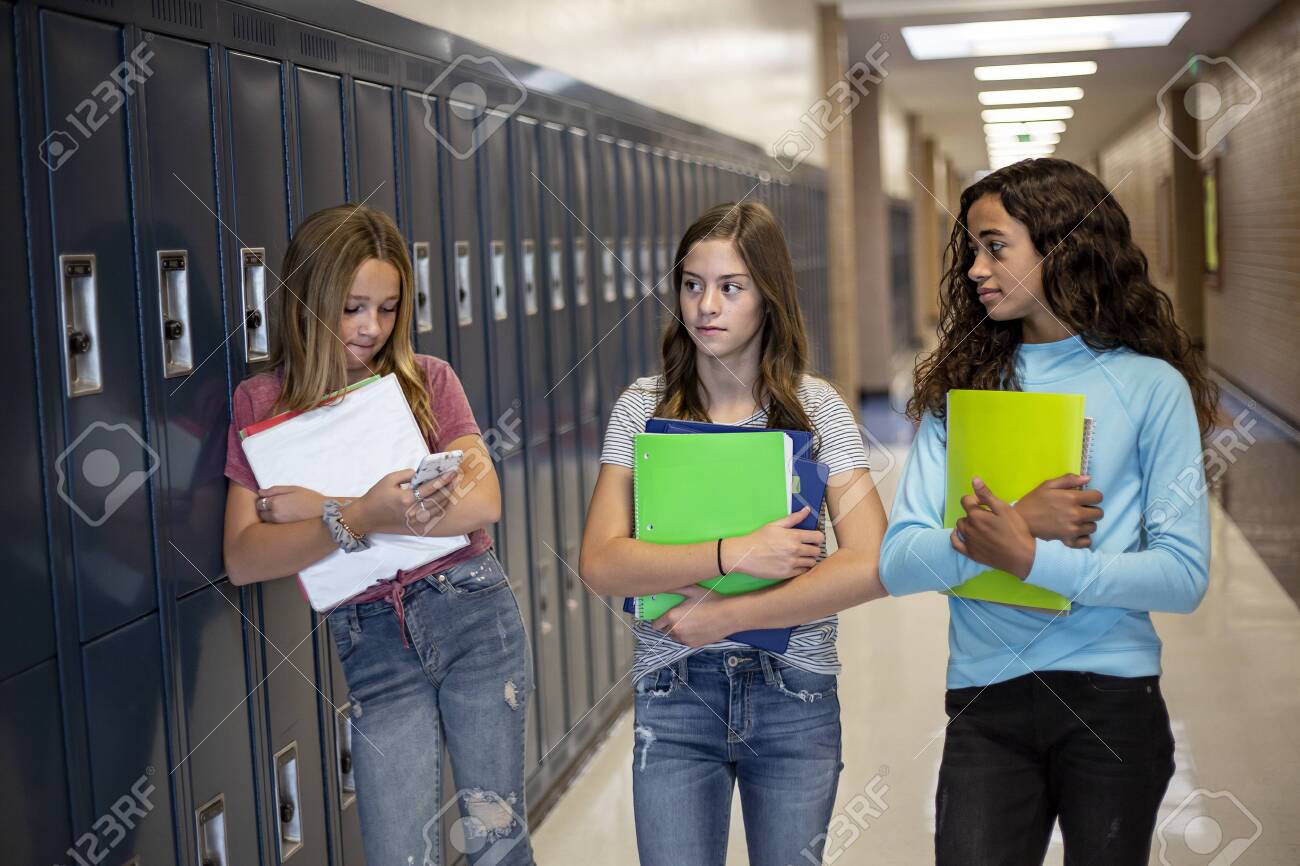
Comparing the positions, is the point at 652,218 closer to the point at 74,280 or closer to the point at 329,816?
the point at 329,816

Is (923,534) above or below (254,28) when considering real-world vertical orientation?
below

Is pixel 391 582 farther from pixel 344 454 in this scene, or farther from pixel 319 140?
pixel 319 140

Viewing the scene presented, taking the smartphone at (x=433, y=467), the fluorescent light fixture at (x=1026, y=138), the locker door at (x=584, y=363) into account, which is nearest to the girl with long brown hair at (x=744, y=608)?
the smartphone at (x=433, y=467)

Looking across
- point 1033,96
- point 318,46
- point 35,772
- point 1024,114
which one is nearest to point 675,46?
point 318,46

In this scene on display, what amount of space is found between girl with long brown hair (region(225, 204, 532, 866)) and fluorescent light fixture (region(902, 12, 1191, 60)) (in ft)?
32.9

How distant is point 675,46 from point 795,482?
431 centimetres

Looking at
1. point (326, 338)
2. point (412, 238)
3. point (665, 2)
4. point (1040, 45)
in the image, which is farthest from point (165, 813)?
point (1040, 45)

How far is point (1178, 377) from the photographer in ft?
5.76

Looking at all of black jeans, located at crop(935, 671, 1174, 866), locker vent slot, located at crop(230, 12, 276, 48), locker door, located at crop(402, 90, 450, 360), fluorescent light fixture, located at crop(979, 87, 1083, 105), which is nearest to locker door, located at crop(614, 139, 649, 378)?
locker door, located at crop(402, 90, 450, 360)

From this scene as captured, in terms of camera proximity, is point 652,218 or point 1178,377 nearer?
point 1178,377

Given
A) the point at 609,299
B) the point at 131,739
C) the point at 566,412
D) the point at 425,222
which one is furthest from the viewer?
the point at 609,299

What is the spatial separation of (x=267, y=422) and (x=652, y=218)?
338cm

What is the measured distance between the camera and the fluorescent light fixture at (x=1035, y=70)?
13414mm

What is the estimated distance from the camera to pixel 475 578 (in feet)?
7.01
